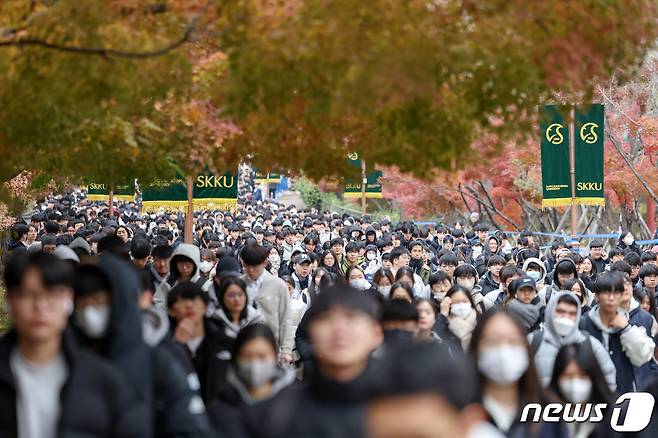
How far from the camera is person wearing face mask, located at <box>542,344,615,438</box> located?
7.00m

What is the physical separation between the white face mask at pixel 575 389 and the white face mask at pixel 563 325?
1.58 m

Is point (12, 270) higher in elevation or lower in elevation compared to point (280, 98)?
lower

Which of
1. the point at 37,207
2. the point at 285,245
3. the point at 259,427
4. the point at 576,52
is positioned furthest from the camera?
the point at 37,207

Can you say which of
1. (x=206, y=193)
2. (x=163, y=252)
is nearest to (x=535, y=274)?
(x=163, y=252)

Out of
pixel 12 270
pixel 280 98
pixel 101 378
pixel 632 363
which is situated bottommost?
pixel 632 363

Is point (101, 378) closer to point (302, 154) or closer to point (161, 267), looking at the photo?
point (302, 154)

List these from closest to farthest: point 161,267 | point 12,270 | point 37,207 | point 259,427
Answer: point 259,427 → point 12,270 → point 161,267 → point 37,207

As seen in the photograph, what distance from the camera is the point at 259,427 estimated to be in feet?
17.7

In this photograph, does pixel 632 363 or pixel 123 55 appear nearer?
pixel 123 55

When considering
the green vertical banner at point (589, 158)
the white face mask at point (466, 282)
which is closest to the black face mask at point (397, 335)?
the white face mask at point (466, 282)

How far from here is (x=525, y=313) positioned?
11.8 m

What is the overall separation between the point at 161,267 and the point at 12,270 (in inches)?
264

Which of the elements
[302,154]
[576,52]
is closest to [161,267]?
[302,154]

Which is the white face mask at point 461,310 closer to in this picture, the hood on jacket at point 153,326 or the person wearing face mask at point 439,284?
the person wearing face mask at point 439,284
